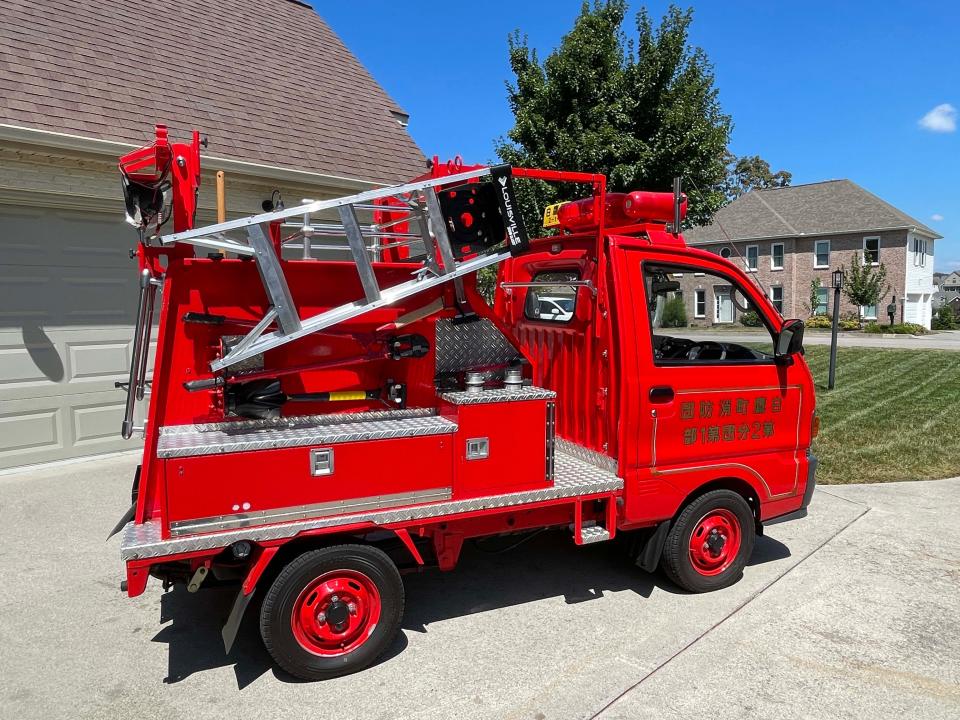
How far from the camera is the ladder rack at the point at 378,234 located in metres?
3.31

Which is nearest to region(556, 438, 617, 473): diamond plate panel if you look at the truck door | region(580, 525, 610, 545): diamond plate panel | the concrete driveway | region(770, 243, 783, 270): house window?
the truck door

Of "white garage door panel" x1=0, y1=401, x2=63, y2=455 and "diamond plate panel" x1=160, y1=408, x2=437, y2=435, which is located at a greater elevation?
"diamond plate panel" x1=160, y1=408, x2=437, y2=435

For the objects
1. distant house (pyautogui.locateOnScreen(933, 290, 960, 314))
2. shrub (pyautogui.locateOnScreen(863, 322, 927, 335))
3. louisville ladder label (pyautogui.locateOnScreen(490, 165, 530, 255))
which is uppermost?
distant house (pyautogui.locateOnScreen(933, 290, 960, 314))

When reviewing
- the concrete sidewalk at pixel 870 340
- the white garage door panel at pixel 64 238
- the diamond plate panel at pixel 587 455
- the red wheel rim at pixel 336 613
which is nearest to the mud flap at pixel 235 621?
the red wheel rim at pixel 336 613

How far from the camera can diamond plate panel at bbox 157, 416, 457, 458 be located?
10.3ft

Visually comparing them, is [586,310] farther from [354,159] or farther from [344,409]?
[354,159]

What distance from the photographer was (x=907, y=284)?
33906mm

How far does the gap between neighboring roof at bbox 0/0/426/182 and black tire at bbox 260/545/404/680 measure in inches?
236

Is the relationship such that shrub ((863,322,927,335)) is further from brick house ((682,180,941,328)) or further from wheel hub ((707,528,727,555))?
wheel hub ((707,528,727,555))

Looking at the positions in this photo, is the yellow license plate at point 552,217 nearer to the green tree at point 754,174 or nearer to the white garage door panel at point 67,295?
the white garage door panel at point 67,295

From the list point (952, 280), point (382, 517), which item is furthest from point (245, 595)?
point (952, 280)

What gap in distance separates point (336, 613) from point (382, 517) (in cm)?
55

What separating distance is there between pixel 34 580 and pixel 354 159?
6.68m

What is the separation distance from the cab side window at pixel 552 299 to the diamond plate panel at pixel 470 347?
1.74 feet
